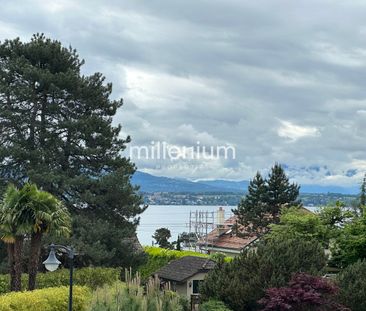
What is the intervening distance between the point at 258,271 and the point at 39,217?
24.1 ft

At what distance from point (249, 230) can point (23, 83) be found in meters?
23.1

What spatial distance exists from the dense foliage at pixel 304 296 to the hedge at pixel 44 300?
204 inches

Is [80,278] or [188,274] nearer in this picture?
[80,278]

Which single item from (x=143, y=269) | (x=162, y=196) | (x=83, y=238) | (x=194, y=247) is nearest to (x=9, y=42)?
(x=83, y=238)

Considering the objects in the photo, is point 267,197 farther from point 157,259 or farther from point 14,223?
point 14,223

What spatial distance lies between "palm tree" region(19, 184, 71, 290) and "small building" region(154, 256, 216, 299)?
11.2m

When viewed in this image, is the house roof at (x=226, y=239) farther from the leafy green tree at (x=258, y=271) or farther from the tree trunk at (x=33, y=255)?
the tree trunk at (x=33, y=255)

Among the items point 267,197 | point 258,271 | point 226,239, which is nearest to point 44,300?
point 258,271

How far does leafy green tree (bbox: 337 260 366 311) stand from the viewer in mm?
18062

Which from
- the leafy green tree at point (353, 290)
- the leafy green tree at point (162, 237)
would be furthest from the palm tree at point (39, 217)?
the leafy green tree at point (162, 237)

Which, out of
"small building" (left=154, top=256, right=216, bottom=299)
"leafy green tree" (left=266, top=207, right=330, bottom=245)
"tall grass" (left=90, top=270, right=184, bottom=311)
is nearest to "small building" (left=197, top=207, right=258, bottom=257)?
"small building" (left=154, top=256, right=216, bottom=299)

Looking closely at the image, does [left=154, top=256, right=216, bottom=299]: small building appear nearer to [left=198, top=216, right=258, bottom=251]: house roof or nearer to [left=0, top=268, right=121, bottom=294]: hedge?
[left=0, top=268, right=121, bottom=294]: hedge

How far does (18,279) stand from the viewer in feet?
66.8

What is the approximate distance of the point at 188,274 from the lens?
3139cm
